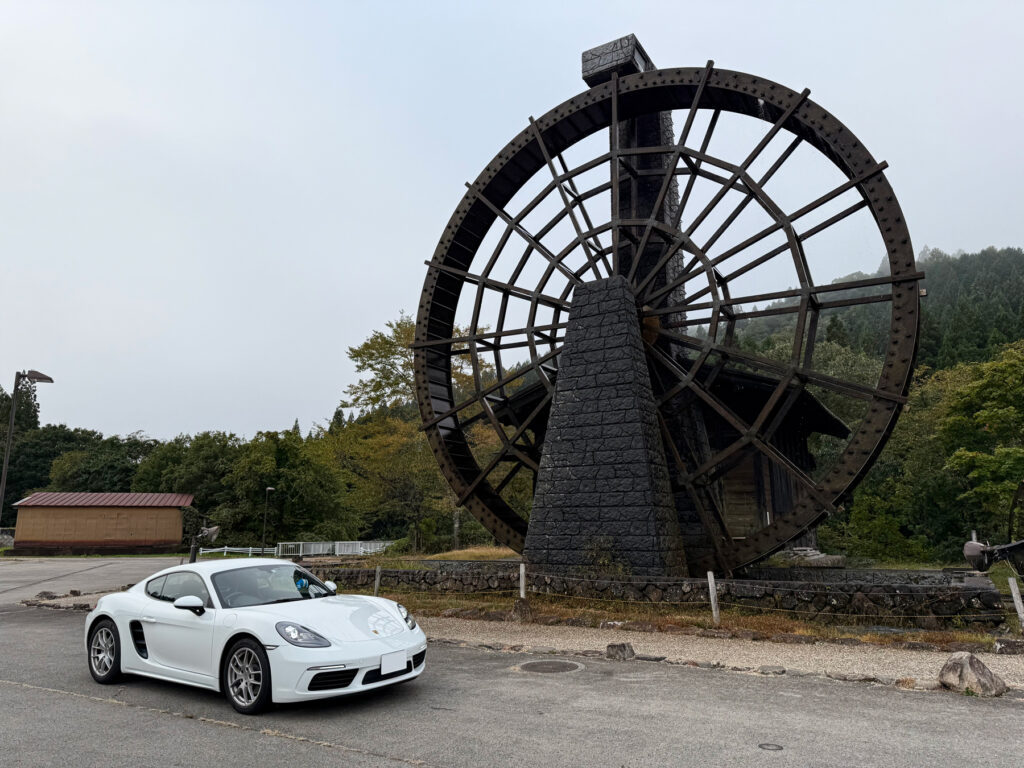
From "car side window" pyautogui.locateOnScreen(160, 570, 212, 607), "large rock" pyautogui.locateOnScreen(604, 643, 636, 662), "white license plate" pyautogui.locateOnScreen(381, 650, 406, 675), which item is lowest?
"large rock" pyautogui.locateOnScreen(604, 643, 636, 662)

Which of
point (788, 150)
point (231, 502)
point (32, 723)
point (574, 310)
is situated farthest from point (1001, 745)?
point (231, 502)

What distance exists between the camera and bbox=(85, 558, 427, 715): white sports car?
180 inches

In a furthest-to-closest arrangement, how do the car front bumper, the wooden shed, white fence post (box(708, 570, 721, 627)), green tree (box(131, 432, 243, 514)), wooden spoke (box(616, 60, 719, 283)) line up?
green tree (box(131, 432, 243, 514)) < the wooden shed < wooden spoke (box(616, 60, 719, 283)) < white fence post (box(708, 570, 721, 627)) < the car front bumper

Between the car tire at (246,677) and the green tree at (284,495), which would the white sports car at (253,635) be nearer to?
the car tire at (246,677)

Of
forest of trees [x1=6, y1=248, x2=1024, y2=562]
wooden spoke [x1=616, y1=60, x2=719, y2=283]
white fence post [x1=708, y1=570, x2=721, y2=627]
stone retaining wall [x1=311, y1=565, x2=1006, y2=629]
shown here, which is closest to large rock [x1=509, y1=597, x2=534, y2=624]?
stone retaining wall [x1=311, y1=565, x2=1006, y2=629]

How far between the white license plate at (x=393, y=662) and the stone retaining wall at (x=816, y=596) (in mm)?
4976

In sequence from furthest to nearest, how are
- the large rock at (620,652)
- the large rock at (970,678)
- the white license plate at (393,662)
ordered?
the large rock at (620,652) < the large rock at (970,678) < the white license plate at (393,662)

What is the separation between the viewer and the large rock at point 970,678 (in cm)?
486

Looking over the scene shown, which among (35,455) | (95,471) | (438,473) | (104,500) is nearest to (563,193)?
(438,473)

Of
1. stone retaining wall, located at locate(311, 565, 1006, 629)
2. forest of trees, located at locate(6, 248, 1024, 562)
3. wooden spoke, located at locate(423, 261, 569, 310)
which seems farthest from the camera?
forest of trees, located at locate(6, 248, 1024, 562)

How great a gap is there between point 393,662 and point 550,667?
1.82m

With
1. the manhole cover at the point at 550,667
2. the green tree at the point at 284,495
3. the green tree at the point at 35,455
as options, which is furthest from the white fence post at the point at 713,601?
the green tree at the point at 35,455

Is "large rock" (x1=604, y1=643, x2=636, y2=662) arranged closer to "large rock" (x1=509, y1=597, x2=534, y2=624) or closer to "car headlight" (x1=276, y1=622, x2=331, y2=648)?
"large rock" (x1=509, y1=597, x2=534, y2=624)

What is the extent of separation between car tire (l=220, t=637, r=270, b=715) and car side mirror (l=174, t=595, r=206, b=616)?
1.33ft
